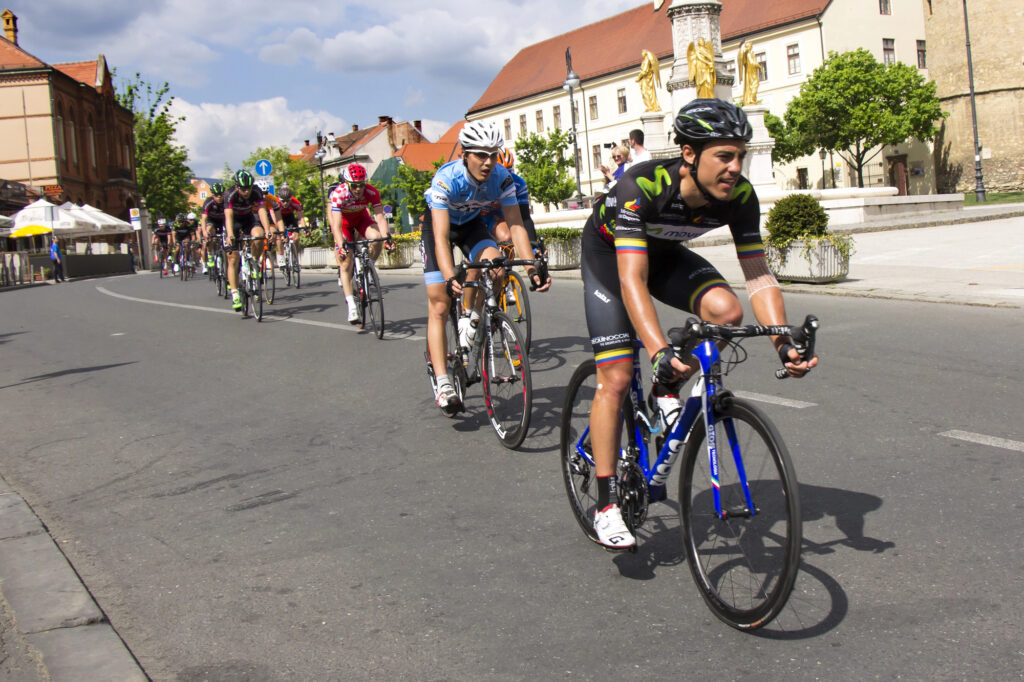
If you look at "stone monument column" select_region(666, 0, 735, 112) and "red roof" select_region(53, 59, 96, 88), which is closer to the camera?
"stone monument column" select_region(666, 0, 735, 112)

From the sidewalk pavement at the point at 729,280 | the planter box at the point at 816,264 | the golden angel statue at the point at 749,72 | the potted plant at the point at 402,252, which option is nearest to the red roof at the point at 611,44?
the golden angel statue at the point at 749,72

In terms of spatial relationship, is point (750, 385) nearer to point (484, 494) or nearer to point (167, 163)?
point (484, 494)

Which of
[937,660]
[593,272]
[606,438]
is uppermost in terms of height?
[593,272]

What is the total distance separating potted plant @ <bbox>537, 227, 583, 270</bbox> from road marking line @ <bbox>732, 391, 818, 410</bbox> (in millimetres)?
14223

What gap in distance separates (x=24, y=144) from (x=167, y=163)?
24.6 metres

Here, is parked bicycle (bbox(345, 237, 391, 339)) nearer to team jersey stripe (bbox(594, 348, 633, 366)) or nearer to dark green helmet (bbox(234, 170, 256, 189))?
dark green helmet (bbox(234, 170, 256, 189))

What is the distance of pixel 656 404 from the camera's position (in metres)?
3.91

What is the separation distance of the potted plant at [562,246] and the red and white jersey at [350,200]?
367 inches

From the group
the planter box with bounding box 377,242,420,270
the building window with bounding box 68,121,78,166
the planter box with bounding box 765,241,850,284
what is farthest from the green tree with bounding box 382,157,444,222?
the planter box with bounding box 765,241,850,284

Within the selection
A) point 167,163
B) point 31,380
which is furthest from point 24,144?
point 31,380

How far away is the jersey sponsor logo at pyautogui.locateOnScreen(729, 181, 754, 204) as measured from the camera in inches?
148

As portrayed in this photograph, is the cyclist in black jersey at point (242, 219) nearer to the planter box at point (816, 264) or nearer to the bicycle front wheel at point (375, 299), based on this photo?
the bicycle front wheel at point (375, 299)

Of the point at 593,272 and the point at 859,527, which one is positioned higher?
the point at 593,272

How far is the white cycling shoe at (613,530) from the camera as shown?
3979 millimetres
